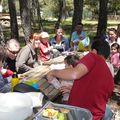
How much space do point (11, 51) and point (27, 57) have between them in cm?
71

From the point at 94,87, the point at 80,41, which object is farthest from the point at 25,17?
the point at 94,87

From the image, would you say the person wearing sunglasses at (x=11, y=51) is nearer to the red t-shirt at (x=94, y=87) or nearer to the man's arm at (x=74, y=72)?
the red t-shirt at (x=94, y=87)

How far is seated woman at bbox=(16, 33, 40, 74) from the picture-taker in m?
6.27

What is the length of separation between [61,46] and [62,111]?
19.9ft

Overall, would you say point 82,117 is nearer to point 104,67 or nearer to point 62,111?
point 62,111

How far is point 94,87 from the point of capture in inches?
131

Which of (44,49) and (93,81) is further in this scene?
(44,49)

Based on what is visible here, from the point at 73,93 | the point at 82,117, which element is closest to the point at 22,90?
the point at 73,93

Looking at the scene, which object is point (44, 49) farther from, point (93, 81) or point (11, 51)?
point (93, 81)

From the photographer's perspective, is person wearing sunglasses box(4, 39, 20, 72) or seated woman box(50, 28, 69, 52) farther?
seated woman box(50, 28, 69, 52)

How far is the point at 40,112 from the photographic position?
2867 mm

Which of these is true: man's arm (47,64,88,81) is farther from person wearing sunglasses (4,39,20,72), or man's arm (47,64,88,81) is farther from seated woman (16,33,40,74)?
seated woman (16,33,40,74)

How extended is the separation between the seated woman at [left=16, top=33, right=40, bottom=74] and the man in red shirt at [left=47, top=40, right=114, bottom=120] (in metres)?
2.85

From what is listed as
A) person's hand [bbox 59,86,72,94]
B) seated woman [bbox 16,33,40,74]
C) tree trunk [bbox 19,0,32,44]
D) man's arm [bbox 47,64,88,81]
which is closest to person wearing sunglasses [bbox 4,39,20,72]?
seated woman [bbox 16,33,40,74]
